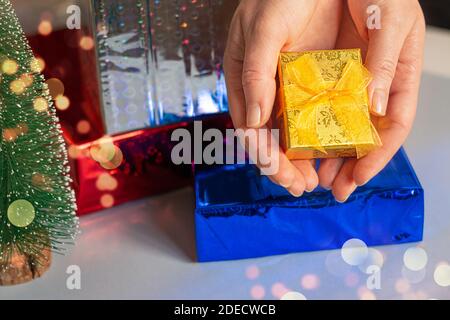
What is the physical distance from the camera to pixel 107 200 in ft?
2.71

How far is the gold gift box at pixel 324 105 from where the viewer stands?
68cm

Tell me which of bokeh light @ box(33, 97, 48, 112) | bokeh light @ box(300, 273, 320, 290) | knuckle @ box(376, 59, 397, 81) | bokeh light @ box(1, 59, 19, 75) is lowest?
bokeh light @ box(300, 273, 320, 290)

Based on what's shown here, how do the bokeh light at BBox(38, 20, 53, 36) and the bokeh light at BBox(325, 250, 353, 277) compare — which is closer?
the bokeh light at BBox(325, 250, 353, 277)

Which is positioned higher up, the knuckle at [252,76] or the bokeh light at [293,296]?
the knuckle at [252,76]

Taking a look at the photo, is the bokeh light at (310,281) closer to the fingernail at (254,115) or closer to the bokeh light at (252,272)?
the bokeh light at (252,272)

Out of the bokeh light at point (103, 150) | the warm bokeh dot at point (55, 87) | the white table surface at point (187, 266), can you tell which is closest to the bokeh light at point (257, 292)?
the white table surface at point (187, 266)

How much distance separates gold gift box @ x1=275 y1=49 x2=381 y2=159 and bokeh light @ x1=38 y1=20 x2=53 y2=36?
34 cm

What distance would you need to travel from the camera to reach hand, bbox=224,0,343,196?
69 cm

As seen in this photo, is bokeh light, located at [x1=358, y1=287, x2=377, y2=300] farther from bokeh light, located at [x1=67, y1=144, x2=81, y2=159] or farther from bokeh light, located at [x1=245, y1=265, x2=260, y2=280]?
bokeh light, located at [x1=67, y1=144, x2=81, y2=159]

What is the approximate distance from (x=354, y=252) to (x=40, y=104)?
0.34 meters

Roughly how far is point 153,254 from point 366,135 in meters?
0.25

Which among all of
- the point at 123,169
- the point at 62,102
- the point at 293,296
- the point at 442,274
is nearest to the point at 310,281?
the point at 293,296

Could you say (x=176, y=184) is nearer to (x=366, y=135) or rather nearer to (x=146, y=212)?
(x=146, y=212)
